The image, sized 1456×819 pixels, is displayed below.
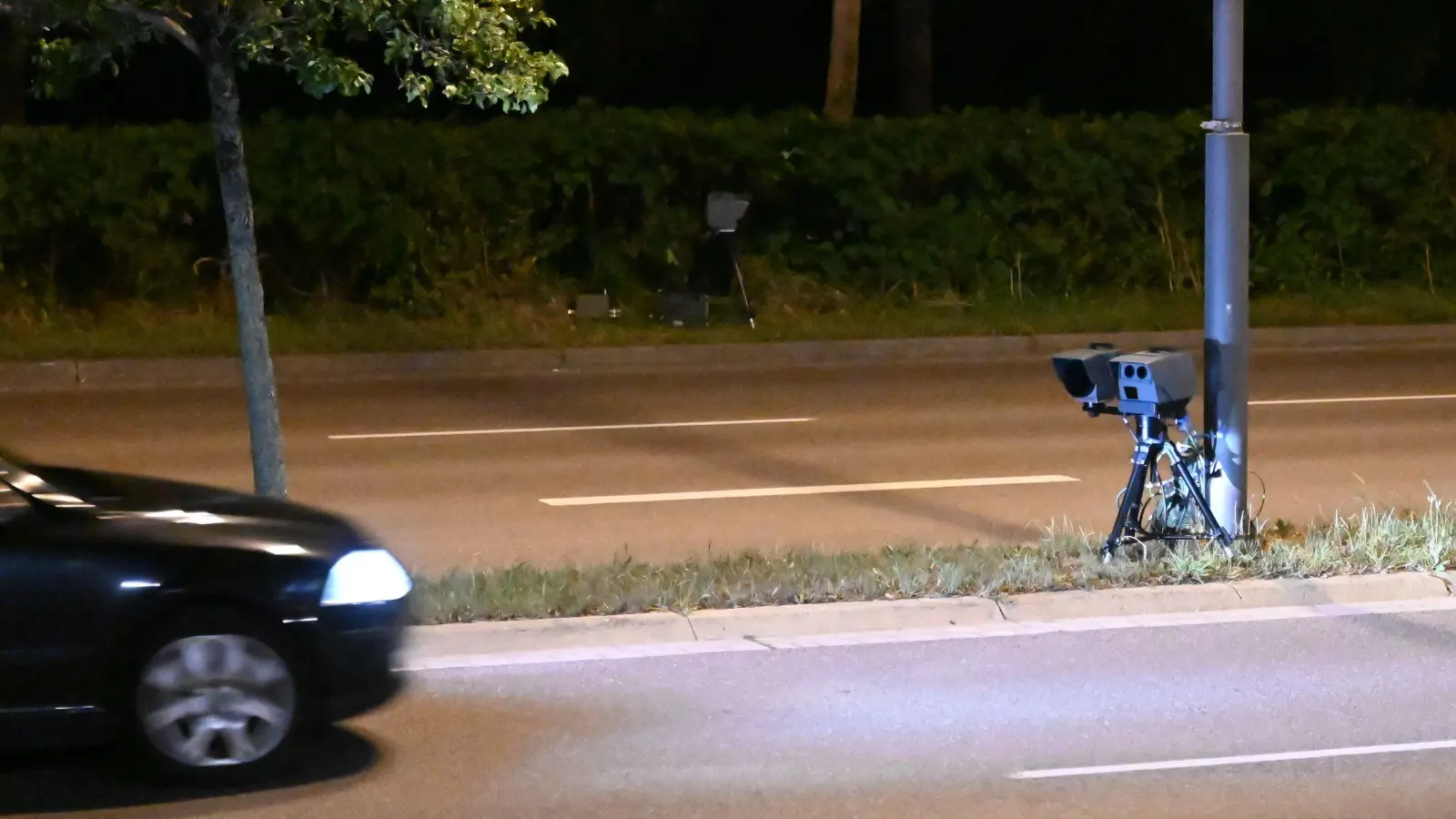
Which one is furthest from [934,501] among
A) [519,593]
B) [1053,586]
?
[519,593]

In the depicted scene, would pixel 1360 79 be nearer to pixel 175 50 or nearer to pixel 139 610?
pixel 175 50

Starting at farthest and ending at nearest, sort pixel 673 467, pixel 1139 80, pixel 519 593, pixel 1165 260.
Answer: pixel 1139 80 < pixel 1165 260 < pixel 673 467 < pixel 519 593

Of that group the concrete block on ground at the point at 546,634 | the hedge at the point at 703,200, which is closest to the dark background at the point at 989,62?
the hedge at the point at 703,200

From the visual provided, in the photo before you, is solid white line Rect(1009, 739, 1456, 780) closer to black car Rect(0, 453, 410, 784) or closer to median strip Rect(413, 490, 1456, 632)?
median strip Rect(413, 490, 1456, 632)

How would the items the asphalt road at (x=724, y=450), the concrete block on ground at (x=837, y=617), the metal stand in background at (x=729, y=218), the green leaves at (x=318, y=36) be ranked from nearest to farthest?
the concrete block on ground at (x=837, y=617) → the green leaves at (x=318, y=36) → the asphalt road at (x=724, y=450) → the metal stand in background at (x=729, y=218)

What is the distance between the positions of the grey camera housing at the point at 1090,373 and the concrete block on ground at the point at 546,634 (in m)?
2.24

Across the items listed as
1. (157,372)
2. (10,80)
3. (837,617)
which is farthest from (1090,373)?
(10,80)

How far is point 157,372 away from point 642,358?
14.4 feet

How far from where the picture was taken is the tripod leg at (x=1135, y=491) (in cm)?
872

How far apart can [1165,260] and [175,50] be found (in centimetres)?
1659

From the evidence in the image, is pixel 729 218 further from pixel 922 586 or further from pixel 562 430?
pixel 922 586

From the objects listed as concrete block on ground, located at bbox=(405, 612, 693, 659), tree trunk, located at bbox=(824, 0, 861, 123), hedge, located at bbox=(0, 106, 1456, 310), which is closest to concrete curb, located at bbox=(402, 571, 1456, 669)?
concrete block on ground, located at bbox=(405, 612, 693, 659)

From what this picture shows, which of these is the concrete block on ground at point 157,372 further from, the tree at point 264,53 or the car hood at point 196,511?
the car hood at point 196,511

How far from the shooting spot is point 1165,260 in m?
22.9
